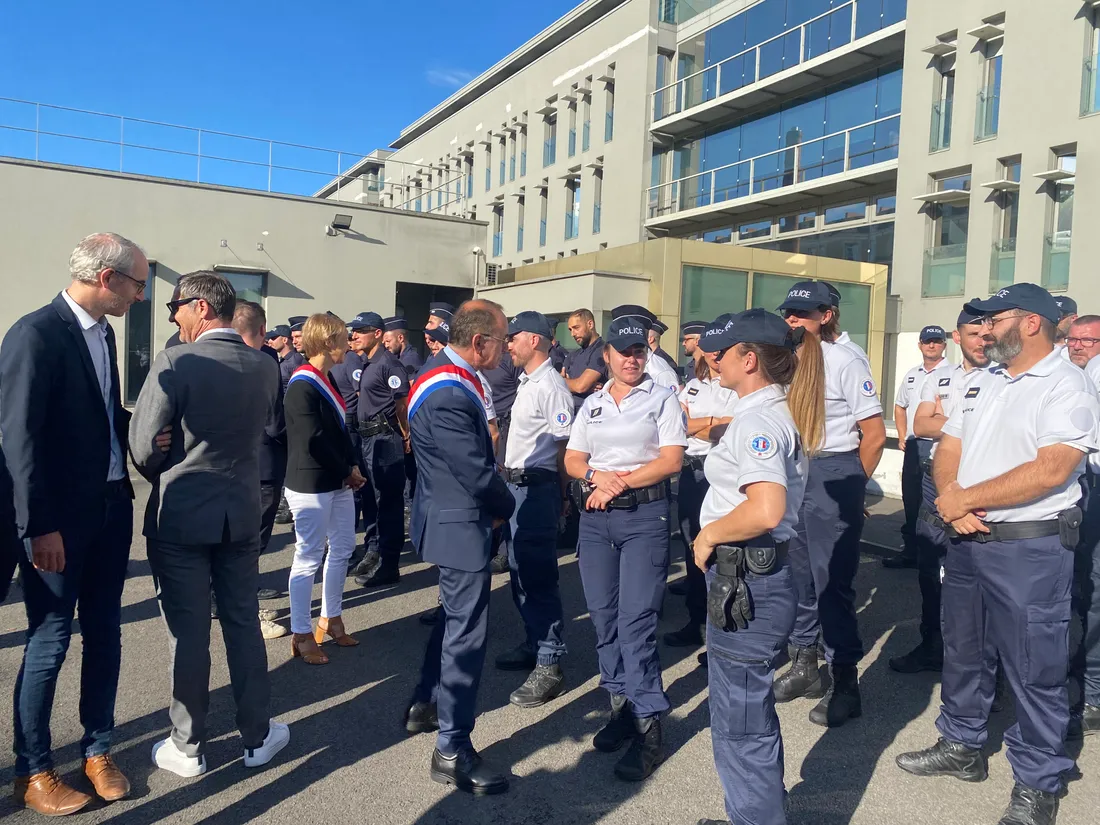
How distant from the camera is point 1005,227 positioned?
17.7m

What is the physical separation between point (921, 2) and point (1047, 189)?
572 cm

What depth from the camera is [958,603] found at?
3.62m

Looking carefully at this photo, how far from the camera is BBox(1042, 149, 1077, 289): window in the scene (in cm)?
1613

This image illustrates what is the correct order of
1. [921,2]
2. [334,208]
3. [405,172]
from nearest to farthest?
[334,208]
[921,2]
[405,172]

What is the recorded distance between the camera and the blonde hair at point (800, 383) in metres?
2.84

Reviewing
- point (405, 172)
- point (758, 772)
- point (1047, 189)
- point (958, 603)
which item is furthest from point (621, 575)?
point (405, 172)

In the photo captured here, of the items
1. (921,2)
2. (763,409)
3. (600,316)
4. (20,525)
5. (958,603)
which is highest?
(921,2)

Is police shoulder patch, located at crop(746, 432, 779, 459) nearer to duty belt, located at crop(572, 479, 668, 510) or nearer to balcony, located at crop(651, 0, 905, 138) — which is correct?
duty belt, located at crop(572, 479, 668, 510)

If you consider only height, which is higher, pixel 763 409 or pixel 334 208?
pixel 334 208

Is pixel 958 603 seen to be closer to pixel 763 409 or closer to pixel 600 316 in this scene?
pixel 763 409

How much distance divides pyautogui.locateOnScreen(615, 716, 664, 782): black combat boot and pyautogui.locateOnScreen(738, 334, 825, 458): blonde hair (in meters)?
1.55

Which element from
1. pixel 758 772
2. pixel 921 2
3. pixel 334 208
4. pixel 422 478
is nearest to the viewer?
pixel 758 772

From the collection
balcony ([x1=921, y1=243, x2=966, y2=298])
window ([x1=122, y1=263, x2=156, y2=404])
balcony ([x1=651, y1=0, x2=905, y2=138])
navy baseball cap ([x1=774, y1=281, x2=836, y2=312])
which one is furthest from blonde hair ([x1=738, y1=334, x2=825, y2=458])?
balcony ([x1=651, y1=0, x2=905, y2=138])

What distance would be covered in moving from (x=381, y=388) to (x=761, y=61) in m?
20.4
